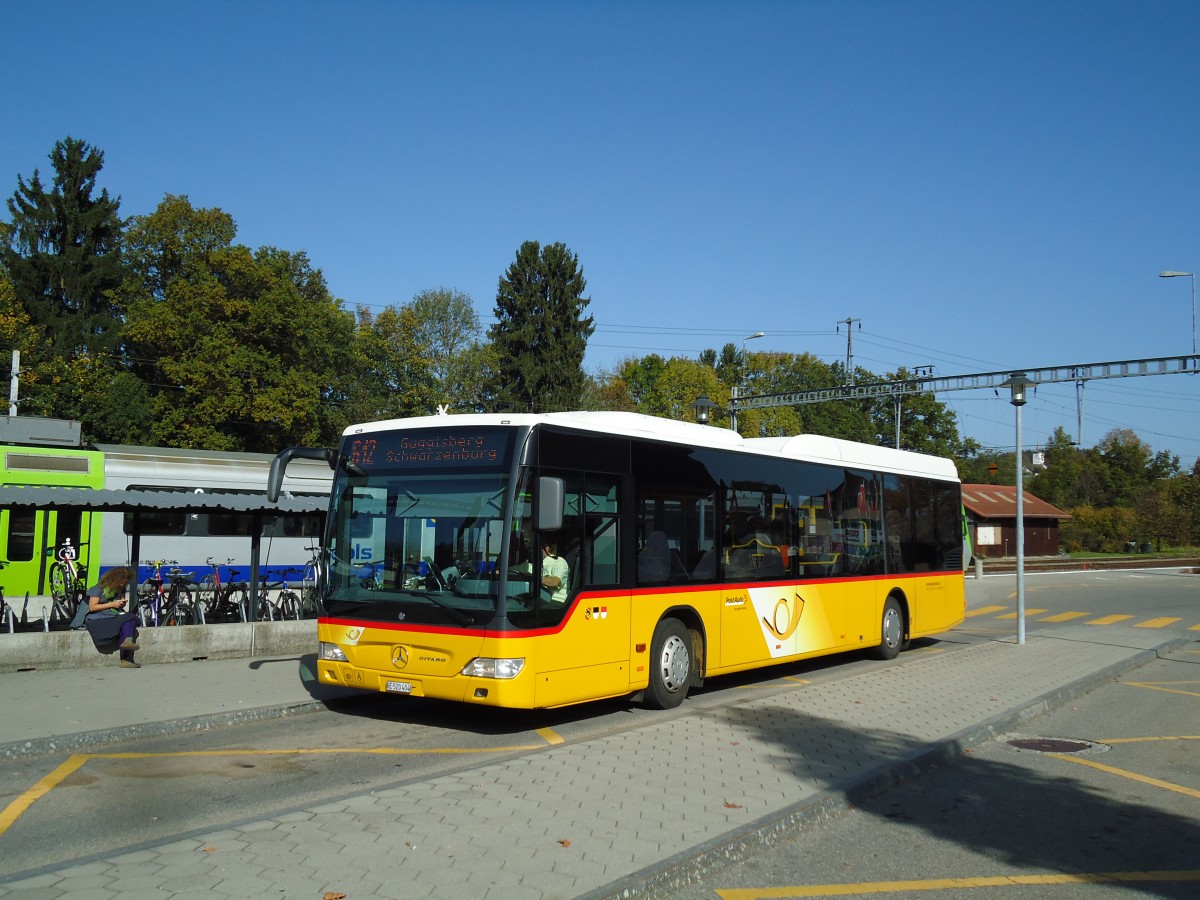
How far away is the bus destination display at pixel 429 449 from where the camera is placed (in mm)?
9430

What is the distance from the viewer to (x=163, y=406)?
146 feet

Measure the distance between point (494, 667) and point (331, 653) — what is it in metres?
2.11

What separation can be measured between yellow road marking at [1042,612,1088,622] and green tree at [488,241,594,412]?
1465 inches

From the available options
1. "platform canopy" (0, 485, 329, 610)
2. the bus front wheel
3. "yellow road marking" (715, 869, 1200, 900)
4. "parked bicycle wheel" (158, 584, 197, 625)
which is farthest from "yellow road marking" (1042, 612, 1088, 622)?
"yellow road marking" (715, 869, 1200, 900)

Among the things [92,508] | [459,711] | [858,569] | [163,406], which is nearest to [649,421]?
[459,711]

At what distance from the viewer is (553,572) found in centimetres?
943

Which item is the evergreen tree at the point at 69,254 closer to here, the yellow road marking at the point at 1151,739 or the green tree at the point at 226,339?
the green tree at the point at 226,339

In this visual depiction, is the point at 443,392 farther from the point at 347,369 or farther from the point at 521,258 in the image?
the point at 521,258

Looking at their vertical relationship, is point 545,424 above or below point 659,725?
above

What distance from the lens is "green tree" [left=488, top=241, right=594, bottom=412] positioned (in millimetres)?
60219

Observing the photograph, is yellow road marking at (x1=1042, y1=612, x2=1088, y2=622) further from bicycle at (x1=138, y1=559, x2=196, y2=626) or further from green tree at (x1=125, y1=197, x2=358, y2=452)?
green tree at (x1=125, y1=197, x2=358, y2=452)

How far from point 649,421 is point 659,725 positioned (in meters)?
3.27

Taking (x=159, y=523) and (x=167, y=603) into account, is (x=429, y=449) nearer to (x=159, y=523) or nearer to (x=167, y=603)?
(x=167, y=603)

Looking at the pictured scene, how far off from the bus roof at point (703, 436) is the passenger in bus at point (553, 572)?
1190mm
